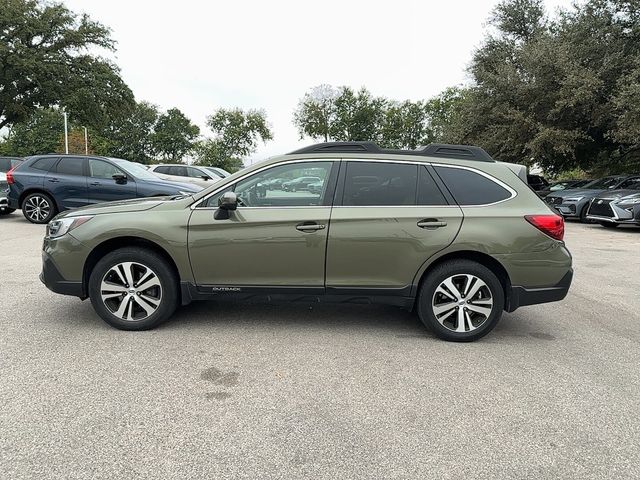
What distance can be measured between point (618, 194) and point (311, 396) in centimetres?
1377

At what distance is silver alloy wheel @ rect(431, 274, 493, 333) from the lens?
423cm

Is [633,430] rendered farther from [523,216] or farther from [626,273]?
[626,273]

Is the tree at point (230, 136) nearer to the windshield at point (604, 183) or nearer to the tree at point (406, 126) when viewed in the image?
the tree at point (406, 126)

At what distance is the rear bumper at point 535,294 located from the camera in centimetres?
424

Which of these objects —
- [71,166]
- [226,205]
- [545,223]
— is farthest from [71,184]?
[545,223]

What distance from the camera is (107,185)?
10.8 m

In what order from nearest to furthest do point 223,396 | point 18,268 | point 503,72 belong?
point 223,396 < point 18,268 < point 503,72

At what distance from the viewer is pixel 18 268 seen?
22.2ft

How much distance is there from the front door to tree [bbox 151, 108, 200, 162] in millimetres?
71334

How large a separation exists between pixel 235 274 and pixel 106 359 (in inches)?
48.2

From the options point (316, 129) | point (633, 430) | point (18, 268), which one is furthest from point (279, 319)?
point (316, 129)

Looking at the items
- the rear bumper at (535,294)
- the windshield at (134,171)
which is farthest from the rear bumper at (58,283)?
the windshield at (134,171)

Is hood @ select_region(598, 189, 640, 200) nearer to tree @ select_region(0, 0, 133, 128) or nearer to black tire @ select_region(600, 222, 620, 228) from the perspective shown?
black tire @ select_region(600, 222, 620, 228)

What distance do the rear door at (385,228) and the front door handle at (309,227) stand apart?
104 mm
